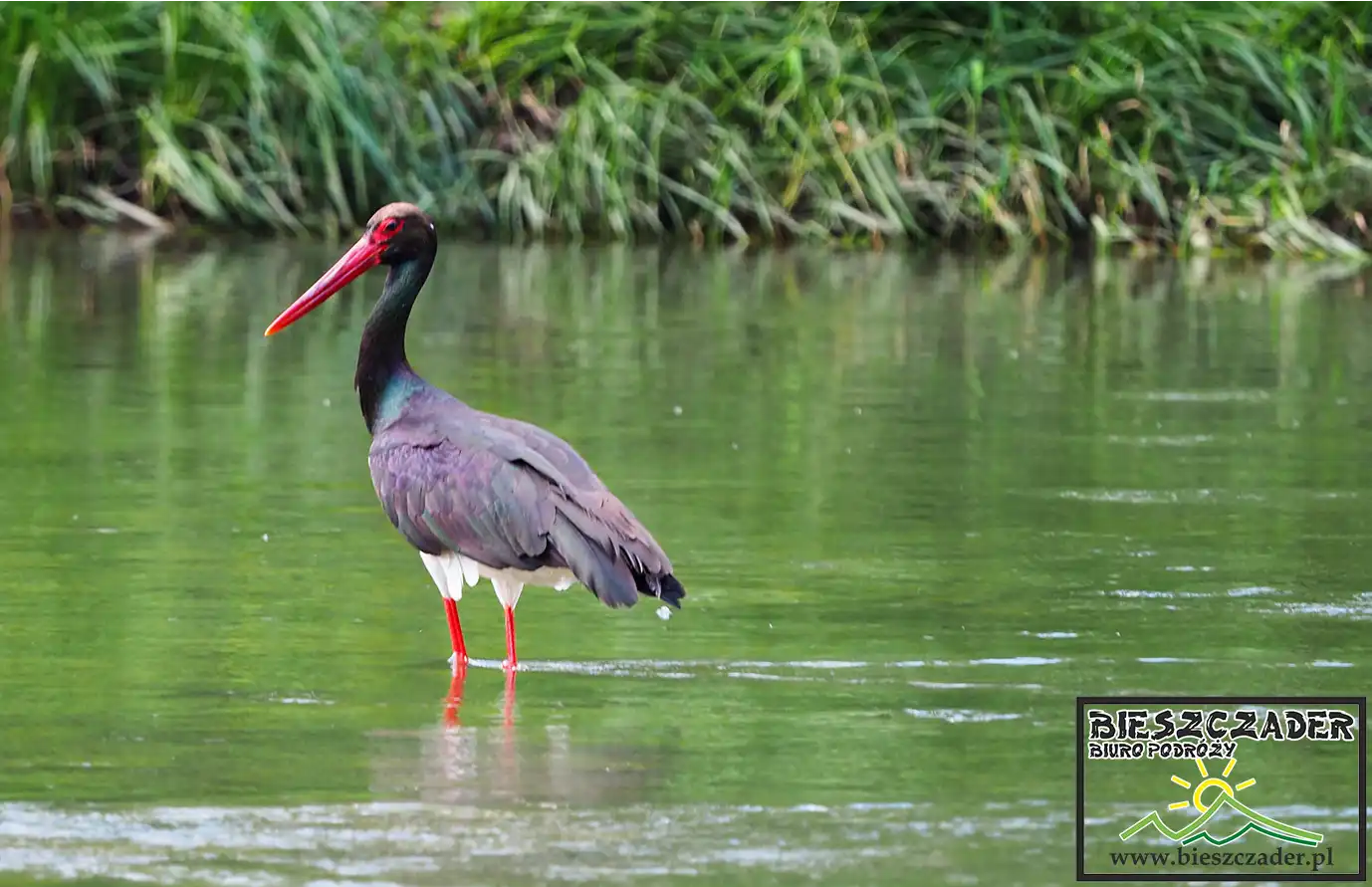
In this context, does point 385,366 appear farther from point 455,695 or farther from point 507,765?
point 507,765

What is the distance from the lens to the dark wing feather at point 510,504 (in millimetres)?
6820

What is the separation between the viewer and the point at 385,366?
7.84m

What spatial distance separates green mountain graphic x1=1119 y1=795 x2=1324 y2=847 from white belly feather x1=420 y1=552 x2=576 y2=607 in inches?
75.2

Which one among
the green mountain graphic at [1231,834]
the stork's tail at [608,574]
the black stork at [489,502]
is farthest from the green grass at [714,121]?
the green mountain graphic at [1231,834]

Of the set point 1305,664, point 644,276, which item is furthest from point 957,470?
point 644,276

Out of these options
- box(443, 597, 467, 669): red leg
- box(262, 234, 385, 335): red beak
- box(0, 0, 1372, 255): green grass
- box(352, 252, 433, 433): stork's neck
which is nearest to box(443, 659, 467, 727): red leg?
box(443, 597, 467, 669): red leg

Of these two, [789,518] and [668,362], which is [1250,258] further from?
[789,518]

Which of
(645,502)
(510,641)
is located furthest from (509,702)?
(645,502)

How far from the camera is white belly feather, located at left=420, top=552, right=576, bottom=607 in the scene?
718 cm

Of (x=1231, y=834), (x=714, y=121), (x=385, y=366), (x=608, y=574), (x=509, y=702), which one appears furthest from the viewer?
(x=714, y=121)

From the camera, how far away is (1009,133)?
65.5ft

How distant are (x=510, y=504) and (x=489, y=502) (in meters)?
0.07

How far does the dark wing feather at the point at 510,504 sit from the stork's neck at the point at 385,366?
0.51 feet

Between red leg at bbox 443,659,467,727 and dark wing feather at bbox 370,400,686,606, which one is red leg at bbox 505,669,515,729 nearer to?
red leg at bbox 443,659,467,727
